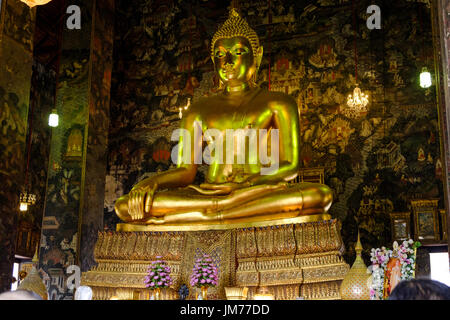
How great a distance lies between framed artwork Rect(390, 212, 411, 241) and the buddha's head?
2.89m

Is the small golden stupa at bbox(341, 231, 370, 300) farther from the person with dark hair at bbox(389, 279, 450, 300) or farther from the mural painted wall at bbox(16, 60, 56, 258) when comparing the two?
the mural painted wall at bbox(16, 60, 56, 258)

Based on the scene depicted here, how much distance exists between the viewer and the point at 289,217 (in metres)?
4.80

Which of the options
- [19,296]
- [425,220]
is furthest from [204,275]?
[425,220]

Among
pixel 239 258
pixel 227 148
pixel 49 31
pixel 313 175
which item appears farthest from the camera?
pixel 49 31

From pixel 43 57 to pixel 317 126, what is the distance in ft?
17.5

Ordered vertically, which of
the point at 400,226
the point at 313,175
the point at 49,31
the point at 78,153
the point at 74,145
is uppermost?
the point at 49,31

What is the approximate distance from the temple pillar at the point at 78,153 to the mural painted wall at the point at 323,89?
3.14 ft

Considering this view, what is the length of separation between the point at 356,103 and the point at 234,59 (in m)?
2.54

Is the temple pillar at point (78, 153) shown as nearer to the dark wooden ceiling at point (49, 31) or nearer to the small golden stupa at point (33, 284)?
the dark wooden ceiling at point (49, 31)

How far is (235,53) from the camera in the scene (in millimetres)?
6031

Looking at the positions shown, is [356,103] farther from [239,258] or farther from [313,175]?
[239,258]

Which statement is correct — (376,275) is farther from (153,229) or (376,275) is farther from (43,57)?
(43,57)
